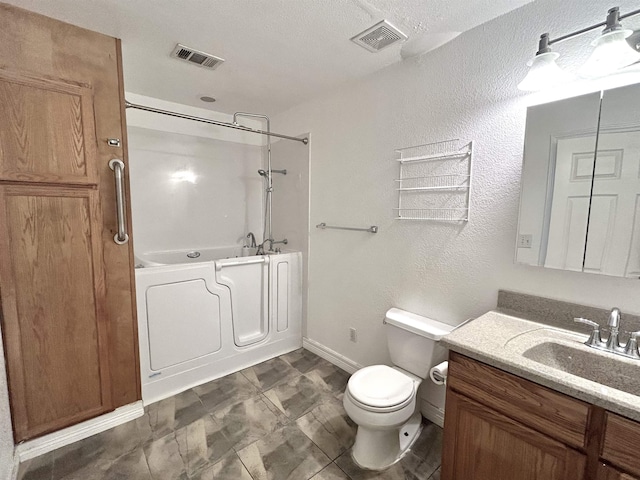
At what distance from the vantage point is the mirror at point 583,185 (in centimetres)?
113

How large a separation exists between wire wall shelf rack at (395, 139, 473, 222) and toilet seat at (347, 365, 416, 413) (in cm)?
95

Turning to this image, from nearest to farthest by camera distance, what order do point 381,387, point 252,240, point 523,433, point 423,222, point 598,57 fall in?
1. point 523,433
2. point 598,57
3. point 381,387
4. point 423,222
5. point 252,240

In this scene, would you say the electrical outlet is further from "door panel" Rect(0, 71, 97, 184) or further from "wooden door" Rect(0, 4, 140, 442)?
"door panel" Rect(0, 71, 97, 184)

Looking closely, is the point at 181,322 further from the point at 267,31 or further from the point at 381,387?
the point at 267,31

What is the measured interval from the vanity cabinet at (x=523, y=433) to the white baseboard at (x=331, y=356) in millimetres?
1164

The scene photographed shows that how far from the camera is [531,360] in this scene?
1.03m

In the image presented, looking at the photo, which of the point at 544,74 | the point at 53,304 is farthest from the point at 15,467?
the point at 544,74

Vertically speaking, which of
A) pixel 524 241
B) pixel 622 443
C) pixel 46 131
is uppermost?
pixel 46 131

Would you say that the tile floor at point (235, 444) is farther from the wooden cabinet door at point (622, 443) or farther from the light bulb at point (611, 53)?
the light bulb at point (611, 53)

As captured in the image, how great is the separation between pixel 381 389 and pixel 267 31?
2.04 m

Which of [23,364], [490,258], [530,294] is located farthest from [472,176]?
[23,364]

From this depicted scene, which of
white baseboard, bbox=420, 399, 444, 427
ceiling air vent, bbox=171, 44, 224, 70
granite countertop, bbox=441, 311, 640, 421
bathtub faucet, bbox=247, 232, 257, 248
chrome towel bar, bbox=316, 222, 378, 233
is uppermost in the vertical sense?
ceiling air vent, bbox=171, 44, 224, 70

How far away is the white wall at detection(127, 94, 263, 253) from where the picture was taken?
8.68 ft

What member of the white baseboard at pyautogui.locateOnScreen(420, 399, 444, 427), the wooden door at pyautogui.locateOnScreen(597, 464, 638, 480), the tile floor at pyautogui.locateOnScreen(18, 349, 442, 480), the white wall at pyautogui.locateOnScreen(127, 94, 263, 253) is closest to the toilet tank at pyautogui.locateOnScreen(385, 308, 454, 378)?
the white baseboard at pyautogui.locateOnScreen(420, 399, 444, 427)
